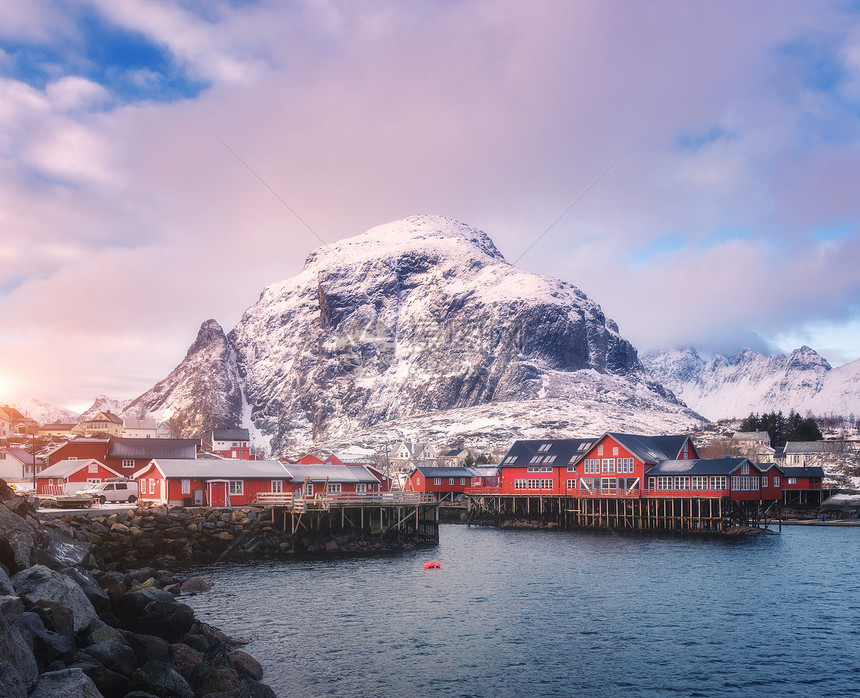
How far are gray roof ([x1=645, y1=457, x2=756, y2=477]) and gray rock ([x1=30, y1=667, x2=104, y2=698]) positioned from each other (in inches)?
3242

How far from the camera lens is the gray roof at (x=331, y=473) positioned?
86750 mm

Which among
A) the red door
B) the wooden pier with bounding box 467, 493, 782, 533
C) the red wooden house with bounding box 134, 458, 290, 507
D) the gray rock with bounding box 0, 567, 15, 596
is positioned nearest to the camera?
the gray rock with bounding box 0, 567, 15, 596

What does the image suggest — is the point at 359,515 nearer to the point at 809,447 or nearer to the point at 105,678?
the point at 105,678

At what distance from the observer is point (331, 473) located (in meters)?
91.9

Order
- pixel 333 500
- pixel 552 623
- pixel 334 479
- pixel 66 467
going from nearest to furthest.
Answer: pixel 552 623, pixel 333 500, pixel 334 479, pixel 66 467

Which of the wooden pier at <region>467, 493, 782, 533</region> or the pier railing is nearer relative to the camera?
the pier railing

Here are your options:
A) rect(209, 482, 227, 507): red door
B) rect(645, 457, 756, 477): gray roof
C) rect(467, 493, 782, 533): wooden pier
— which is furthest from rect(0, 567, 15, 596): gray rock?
rect(645, 457, 756, 477): gray roof

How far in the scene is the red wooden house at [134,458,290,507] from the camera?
7744 cm

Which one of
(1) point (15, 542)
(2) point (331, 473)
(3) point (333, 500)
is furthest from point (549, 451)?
(1) point (15, 542)

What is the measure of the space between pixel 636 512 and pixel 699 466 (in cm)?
1142

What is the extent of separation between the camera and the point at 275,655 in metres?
34.6

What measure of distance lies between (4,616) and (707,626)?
114 feet

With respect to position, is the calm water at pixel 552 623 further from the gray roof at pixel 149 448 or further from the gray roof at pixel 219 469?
the gray roof at pixel 149 448

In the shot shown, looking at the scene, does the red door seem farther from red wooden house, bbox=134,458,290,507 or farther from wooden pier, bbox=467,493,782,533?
wooden pier, bbox=467,493,782,533
